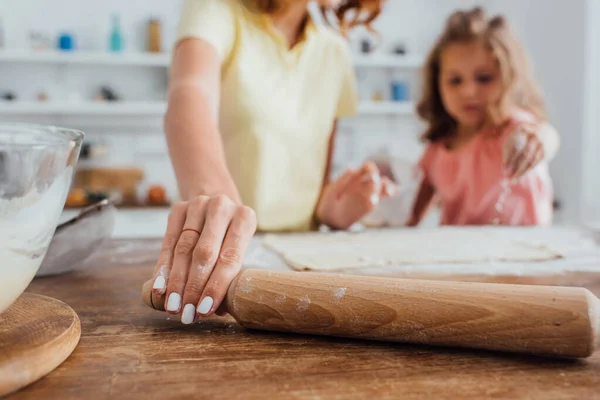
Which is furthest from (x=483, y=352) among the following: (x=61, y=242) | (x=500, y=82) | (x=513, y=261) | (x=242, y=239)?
(x=500, y=82)

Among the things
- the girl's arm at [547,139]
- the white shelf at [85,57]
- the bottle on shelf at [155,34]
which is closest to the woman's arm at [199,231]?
the girl's arm at [547,139]

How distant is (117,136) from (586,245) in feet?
8.73

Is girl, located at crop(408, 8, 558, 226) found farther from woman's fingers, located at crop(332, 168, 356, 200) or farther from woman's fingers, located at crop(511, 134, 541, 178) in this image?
woman's fingers, located at crop(332, 168, 356, 200)

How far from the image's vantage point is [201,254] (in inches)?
19.4

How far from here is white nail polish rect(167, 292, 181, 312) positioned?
0.47m

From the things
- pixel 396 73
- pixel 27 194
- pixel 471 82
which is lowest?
pixel 27 194

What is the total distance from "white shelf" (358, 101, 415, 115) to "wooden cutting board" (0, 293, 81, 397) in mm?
2704

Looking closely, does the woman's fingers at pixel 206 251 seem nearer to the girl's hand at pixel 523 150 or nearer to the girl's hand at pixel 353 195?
the girl's hand at pixel 353 195

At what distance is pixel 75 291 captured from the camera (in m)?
0.62

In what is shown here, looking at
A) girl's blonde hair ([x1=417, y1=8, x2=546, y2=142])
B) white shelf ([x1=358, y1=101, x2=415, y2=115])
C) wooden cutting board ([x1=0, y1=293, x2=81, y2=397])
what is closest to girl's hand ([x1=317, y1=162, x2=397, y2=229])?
girl's blonde hair ([x1=417, y1=8, x2=546, y2=142])

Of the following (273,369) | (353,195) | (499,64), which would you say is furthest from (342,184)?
(273,369)

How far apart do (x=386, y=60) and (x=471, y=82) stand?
1775 mm

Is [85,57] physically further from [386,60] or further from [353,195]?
[353,195]

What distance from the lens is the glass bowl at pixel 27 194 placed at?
1.13 feet
